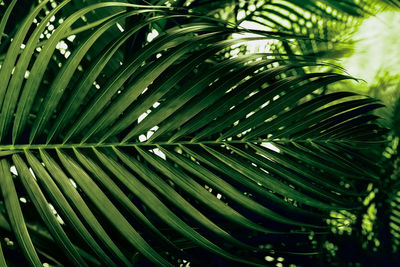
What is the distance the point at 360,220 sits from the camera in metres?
1.07

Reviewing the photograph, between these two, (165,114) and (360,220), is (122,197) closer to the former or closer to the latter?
(165,114)

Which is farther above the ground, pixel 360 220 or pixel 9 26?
pixel 9 26

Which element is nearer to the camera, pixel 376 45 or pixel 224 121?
pixel 224 121

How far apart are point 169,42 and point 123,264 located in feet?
1.16

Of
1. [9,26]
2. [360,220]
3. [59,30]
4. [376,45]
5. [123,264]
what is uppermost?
[376,45]

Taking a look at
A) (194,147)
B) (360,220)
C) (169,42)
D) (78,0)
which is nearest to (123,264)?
(194,147)

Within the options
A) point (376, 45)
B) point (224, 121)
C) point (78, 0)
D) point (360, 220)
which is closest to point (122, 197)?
point (224, 121)

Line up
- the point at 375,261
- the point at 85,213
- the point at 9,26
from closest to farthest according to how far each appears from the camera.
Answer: the point at 85,213
the point at 9,26
the point at 375,261

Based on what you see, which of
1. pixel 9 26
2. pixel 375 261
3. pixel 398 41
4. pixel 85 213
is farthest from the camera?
pixel 398 41

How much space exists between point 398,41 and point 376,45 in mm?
67

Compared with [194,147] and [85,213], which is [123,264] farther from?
[194,147]

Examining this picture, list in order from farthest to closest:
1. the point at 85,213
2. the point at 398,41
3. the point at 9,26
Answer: the point at 398,41
the point at 9,26
the point at 85,213

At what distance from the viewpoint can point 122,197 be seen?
0.54m

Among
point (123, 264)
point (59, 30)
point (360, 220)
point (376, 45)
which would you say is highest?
point (376, 45)
